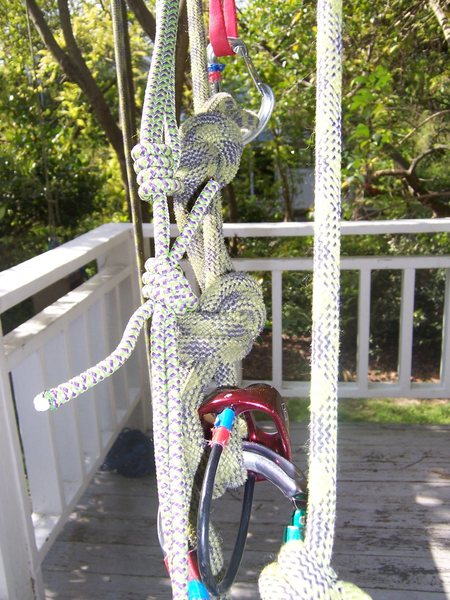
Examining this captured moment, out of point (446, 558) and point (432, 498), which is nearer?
point (446, 558)

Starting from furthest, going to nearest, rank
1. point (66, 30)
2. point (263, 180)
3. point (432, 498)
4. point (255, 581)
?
point (263, 180) → point (66, 30) → point (432, 498) → point (255, 581)

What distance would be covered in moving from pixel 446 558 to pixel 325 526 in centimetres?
104

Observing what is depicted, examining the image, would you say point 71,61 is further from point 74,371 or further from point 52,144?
point 52,144

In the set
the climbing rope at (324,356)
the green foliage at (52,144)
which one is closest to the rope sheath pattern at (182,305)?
the climbing rope at (324,356)

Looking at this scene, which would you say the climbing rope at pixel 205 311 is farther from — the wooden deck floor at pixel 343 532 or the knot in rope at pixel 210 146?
the wooden deck floor at pixel 343 532

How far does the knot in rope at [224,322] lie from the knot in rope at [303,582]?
0.77ft

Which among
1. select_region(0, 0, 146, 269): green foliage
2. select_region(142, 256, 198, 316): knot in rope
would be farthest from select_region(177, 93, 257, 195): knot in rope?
select_region(0, 0, 146, 269): green foliage

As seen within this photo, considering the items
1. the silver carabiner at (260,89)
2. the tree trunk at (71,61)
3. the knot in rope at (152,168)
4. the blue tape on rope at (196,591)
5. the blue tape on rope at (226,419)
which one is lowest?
the blue tape on rope at (196,591)

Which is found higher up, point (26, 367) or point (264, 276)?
point (26, 367)

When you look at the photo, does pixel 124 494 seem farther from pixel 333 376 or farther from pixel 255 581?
pixel 333 376

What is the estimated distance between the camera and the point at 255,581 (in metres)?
1.28

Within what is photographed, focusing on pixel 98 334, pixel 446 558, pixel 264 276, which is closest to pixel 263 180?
pixel 264 276

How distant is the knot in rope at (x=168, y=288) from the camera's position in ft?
1.82

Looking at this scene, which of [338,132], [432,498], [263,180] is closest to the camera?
[338,132]
